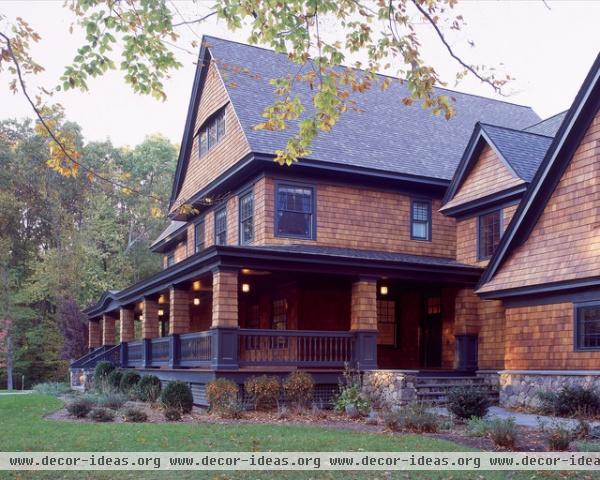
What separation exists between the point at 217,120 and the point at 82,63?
44.3 feet

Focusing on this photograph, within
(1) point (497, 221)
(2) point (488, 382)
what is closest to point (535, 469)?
(2) point (488, 382)

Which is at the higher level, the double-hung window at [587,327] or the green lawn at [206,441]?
the double-hung window at [587,327]

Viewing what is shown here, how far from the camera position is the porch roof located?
1694 centimetres

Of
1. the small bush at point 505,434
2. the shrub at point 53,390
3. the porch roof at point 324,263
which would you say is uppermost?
the porch roof at point 324,263

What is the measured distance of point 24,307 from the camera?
42.5m

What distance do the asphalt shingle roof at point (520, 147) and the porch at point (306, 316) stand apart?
3.02 metres

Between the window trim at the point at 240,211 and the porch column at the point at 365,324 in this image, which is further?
the window trim at the point at 240,211

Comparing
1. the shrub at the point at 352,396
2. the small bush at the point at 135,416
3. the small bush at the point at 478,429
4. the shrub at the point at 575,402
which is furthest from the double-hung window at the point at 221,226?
the small bush at the point at 478,429

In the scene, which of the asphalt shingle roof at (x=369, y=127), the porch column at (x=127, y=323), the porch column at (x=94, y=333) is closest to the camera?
the asphalt shingle roof at (x=369, y=127)

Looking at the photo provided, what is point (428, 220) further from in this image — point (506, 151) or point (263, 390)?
point (263, 390)

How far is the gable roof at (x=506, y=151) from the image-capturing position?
19281 millimetres

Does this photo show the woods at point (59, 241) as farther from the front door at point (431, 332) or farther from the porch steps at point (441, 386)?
the porch steps at point (441, 386)

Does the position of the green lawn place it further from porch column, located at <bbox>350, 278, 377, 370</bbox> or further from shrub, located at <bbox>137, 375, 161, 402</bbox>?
porch column, located at <bbox>350, 278, 377, 370</bbox>

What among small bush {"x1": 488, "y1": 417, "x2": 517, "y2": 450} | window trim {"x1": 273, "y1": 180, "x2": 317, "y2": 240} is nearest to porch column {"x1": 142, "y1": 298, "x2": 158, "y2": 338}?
window trim {"x1": 273, "y1": 180, "x2": 317, "y2": 240}
